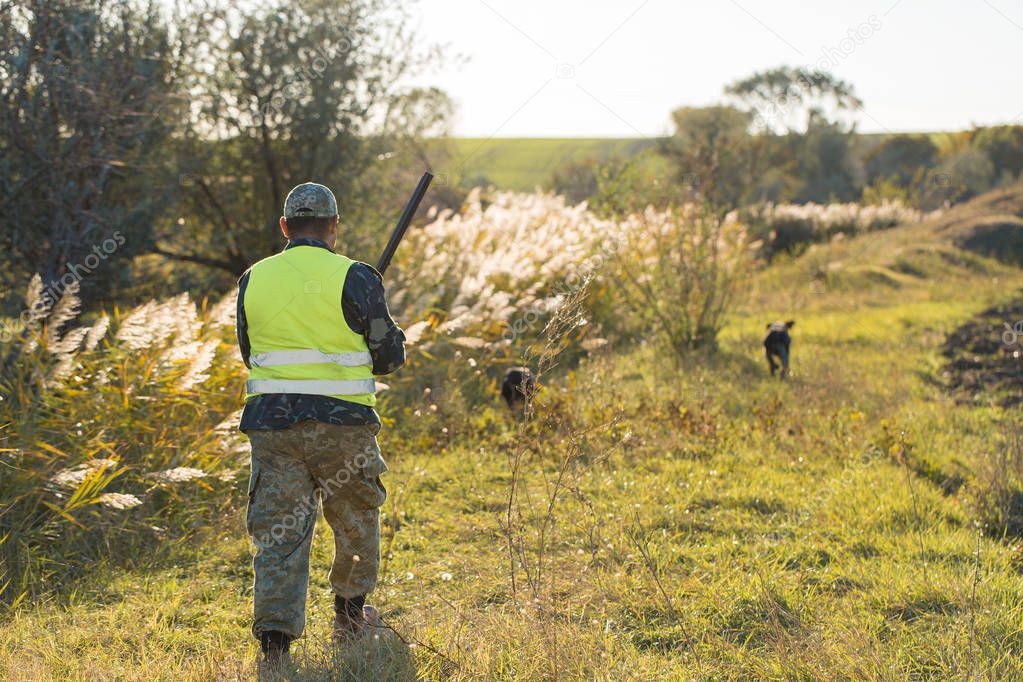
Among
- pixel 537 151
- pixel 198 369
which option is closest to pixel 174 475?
pixel 198 369

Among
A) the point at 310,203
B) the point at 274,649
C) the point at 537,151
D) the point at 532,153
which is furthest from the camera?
the point at 537,151

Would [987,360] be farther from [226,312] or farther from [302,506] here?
[302,506]

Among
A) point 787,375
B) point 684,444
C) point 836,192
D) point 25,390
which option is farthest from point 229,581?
point 836,192

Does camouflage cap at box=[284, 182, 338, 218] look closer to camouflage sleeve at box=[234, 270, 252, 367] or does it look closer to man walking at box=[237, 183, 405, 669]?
man walking at box=[237, 183, 405, 669]

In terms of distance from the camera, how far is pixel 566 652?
12.0 ft

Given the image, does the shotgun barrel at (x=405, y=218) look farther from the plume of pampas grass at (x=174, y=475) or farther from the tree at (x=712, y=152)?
the tree at (x=712, y=152)

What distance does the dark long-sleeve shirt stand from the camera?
3.79 meters

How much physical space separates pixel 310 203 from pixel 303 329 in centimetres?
58

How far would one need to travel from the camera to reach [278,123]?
12.8 m

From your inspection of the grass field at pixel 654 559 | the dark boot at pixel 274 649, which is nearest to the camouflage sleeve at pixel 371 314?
the grass field at pixel 654 559

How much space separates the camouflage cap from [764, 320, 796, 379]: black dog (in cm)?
699

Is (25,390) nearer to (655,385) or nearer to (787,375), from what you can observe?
(655,385)

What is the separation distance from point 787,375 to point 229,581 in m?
6.78

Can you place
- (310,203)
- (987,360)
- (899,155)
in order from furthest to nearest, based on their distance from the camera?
(899,155) < (987,360) < (310,203)
